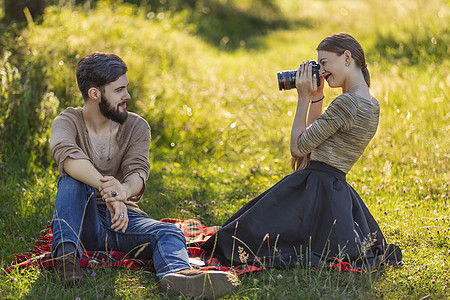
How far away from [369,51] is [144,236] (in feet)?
28.8

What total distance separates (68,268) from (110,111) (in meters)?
1.05

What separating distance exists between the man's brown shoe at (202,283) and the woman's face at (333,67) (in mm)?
1411

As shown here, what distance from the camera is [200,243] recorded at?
12.8 ft

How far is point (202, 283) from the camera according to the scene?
2934mm

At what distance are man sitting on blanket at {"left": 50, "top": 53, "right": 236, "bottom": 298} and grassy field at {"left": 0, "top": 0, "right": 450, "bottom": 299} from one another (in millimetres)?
191

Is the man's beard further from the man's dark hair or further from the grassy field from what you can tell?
the grassy field

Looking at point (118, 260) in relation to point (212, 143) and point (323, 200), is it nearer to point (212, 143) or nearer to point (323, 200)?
point (323, 200)

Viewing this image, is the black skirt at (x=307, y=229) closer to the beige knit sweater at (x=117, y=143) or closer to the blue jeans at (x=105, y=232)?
the blue jeans at (x=105, y=232)

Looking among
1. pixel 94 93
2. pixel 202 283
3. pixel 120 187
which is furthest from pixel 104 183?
pixel 202 283

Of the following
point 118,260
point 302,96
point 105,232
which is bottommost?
point 118,260

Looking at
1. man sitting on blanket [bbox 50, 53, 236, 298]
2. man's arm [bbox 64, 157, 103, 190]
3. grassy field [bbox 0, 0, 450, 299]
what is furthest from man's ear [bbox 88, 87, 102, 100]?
grassy field [bbox 0, 0, 450, 299]

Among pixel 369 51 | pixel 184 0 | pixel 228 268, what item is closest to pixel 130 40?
pixel 369 51

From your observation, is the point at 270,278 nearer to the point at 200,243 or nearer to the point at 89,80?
the point at 200,243

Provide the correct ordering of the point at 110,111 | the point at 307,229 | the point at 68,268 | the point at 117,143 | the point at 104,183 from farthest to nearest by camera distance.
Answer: the point at 117,143 → the point at 110,111 → the point at 307,229 → the point at 104,183 → the point at 68,268
